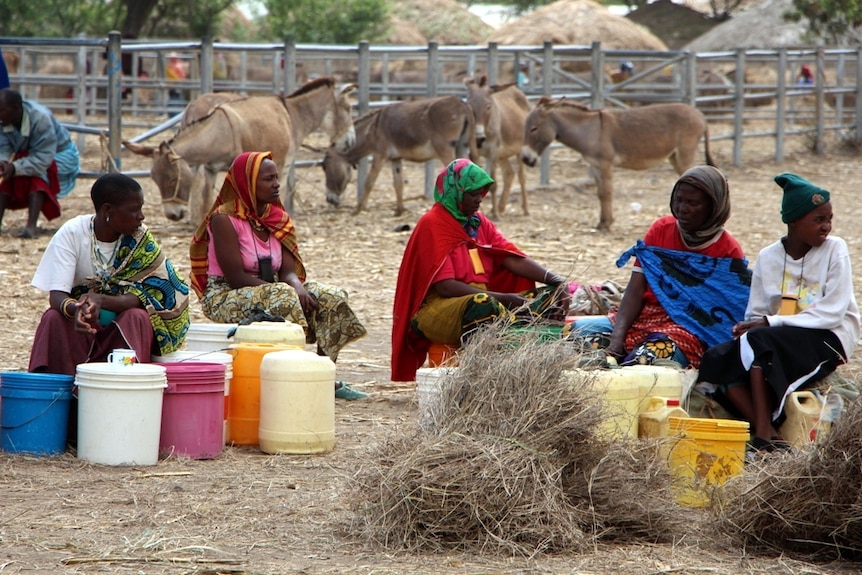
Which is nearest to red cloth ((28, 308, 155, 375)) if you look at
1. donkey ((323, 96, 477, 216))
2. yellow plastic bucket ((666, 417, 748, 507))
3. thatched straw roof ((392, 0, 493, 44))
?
yellow plastic bucket ((666, 417, 748, 507))

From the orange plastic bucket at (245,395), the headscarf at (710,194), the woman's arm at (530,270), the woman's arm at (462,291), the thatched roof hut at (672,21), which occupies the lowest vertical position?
the orange plastic bucket at (245,395)

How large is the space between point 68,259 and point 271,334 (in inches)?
38.7

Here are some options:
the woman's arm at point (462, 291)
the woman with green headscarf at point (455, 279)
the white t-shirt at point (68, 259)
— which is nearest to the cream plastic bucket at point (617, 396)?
the woman with green headscarf at point (455, 279)

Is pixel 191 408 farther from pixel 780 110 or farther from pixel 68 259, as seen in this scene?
pixel 780 110

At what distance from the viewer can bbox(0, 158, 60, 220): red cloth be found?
35.5ft

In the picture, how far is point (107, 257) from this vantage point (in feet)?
17.2

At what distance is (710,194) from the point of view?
18.0 ft

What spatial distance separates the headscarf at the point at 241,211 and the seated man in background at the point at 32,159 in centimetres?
457

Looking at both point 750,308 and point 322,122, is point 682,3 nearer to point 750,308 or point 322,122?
point 322,122

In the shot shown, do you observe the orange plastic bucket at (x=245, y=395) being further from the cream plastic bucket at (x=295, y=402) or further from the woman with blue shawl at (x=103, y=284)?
the woman with blue shawl at (x=103, y=284)

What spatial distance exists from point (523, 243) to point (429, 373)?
7.63 meters

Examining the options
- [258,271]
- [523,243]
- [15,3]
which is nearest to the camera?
[258,271]

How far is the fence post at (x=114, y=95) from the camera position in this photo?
1228 cm

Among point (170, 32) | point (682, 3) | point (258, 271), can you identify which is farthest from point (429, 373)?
point (682, 3)
